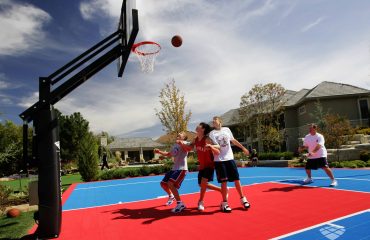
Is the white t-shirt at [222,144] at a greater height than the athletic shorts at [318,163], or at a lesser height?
greater

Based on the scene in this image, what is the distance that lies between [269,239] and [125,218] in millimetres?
3705

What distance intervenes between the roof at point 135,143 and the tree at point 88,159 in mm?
43779

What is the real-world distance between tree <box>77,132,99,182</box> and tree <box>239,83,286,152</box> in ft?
69.8

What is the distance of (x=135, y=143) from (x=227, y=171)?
61189mm

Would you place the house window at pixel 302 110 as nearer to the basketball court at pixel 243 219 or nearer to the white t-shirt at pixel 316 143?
the white t-shirt at pixel 316 143

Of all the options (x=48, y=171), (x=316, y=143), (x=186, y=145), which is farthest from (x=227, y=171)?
(x=316, y=143)

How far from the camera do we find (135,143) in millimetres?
67188

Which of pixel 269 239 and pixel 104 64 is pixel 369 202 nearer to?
pixel 269 239

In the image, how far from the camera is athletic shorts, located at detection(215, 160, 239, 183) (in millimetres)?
7273

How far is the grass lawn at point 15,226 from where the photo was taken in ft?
21.0

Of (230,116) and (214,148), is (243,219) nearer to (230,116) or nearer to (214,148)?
(214,148)

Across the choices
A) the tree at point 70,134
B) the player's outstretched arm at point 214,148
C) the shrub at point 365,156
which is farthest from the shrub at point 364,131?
the tree at point 70,134

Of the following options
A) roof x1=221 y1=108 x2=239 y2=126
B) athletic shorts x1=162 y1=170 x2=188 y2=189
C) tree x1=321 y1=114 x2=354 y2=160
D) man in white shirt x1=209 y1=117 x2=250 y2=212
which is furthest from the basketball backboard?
roof x1=221 y1=108 x2=239 y2=126

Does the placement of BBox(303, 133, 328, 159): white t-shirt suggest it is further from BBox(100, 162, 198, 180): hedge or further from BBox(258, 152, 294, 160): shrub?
BBox(258, 152, 294, 160): shrub
